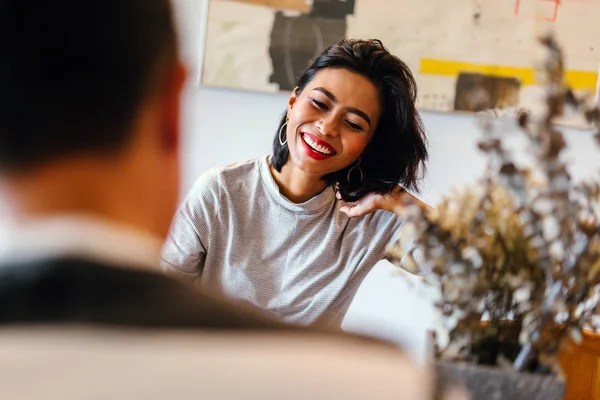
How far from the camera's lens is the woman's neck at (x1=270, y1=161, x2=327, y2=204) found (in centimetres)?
158

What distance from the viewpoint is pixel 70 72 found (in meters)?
0.41

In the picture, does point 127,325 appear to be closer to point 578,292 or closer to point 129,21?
point 129,21

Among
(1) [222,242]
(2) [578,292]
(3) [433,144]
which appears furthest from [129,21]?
(3) [433,144]

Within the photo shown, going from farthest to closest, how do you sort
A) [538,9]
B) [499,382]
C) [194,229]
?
1. [538,9]
2. [194,229]
3. [499,382]

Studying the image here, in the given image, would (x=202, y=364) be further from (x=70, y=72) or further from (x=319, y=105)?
(x=319, y=105)

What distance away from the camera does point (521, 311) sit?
30.2 inches

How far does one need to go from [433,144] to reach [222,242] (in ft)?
2.57

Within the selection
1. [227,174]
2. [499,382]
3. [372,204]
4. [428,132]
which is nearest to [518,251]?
[499,382]

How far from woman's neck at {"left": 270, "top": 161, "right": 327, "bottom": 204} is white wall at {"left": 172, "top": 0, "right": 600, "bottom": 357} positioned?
17.3 inches

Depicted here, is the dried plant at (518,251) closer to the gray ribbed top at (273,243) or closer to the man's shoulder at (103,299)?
the man's shoulder at (103,299)

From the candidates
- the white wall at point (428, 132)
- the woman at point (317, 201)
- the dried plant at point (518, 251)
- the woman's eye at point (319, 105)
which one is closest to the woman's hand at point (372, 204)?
the woman at point (317, 201)

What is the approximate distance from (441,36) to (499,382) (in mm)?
1350

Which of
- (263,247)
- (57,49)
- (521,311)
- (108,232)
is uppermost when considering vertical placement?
(57,49)

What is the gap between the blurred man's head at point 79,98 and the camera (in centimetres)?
40
